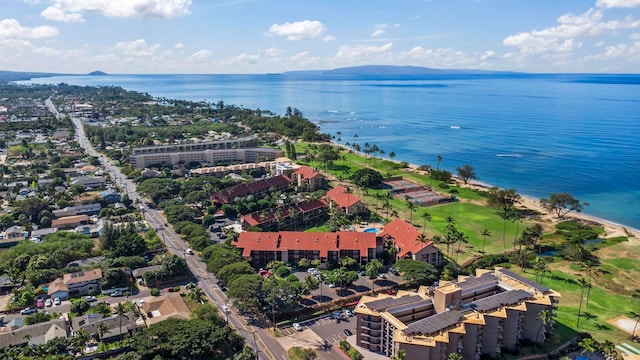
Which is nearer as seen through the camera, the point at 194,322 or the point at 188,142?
the point at 194,322

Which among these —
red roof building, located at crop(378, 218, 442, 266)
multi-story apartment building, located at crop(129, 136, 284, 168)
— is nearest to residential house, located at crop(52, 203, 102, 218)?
multi-story apartment building, located at crop(129, 136, 284, 168)

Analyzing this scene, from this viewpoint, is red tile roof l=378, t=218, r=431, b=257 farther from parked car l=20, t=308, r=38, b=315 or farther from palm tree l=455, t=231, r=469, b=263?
parked car l=20, t=308, r=38, b=315

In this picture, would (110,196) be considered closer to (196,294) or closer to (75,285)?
(75,285)

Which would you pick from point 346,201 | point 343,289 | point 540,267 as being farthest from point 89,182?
point 540,267

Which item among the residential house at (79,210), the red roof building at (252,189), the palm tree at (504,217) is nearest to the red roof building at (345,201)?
the red roof building at (252,189)

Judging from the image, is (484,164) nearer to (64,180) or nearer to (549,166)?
(549,166)

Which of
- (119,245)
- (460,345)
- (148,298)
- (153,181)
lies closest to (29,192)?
(153,181)
